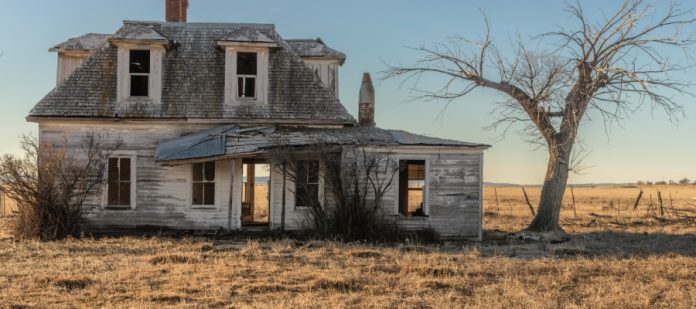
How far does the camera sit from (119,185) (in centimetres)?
1758

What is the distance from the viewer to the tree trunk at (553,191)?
20125mm

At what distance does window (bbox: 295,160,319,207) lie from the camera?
55.6 ft

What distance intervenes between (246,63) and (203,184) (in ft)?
11.3

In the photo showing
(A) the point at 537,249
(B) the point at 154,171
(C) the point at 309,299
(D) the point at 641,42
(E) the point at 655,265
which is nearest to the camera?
(C) the point at 309,299

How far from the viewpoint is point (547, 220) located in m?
20.1

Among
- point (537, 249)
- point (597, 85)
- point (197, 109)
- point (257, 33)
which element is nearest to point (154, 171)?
point (197, 109)

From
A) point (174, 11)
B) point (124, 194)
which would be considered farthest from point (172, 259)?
point (174, 11)

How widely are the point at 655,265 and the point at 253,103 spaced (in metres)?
10.2

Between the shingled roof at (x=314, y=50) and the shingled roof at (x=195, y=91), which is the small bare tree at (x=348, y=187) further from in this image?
the shingled roof at (x=314, y=50)

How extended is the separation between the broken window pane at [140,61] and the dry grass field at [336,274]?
4927 millimetres

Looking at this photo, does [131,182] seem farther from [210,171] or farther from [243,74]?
[243,74]

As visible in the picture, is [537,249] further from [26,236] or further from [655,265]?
[26,236]

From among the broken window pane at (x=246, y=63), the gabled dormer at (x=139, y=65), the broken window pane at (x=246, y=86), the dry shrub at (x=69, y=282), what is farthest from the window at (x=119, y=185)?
the dry shrub at (x=69, y=282)

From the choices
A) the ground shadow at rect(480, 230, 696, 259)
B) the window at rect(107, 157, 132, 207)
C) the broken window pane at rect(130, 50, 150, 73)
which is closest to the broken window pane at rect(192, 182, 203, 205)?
the window at rect(107, 157, 132, 207)
